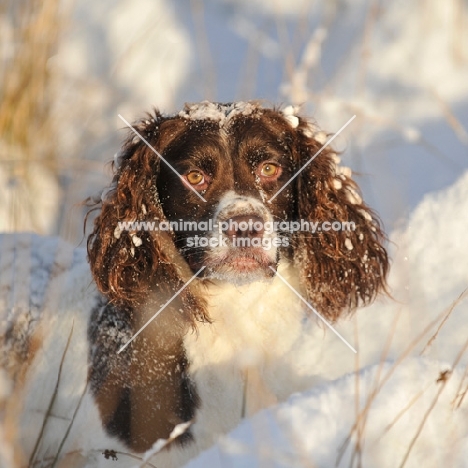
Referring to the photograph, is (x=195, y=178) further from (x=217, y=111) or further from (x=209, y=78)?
(x=209, y=78)

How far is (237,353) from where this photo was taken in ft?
12.9

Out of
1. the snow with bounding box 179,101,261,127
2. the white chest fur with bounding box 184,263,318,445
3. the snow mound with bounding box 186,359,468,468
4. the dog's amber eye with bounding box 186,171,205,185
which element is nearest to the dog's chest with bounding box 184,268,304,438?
the white chest fur with bounding box 184,263,318,445

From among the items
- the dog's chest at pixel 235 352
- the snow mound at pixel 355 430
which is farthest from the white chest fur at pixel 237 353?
the snow mound at pixel 355 430

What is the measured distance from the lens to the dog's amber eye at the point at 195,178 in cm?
398

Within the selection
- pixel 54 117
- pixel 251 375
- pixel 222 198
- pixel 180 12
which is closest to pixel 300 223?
pixel 222 198

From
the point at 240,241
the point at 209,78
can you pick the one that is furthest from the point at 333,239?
the point at 209,78

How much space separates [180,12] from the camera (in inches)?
321

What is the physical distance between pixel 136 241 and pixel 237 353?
74cm

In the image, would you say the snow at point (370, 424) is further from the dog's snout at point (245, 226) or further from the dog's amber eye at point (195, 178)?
the dog's amber eye at point (195, 178)

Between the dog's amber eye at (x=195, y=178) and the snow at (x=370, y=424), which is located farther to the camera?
the dog's amber eye at (x=195, y=178)

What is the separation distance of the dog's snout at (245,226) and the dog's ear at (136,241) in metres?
0.43

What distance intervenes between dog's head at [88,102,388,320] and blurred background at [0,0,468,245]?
0.98m

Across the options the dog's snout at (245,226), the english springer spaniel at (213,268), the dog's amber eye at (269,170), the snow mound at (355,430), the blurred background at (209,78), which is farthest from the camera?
the blurred background at (209,78)

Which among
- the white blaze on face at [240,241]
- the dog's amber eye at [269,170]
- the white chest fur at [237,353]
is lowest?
the white chest fur at [237,353]
